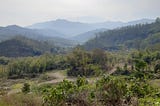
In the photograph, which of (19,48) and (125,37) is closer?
(19,48)

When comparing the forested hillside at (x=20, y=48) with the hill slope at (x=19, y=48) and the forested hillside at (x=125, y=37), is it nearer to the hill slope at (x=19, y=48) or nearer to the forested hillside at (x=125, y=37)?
the hill slope at (x=19, y=48)

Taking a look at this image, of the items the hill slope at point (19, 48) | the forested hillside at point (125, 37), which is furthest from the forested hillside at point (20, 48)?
the forested hillside at point (125, 37)

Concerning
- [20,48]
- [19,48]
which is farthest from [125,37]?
[19,48]

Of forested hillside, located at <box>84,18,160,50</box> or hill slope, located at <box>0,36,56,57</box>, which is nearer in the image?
hill slope, located at <box>0,36,56,57</box>

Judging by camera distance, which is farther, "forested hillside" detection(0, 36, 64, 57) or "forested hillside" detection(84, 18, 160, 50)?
"forested hillside" detection(84, 18, 160, 50)

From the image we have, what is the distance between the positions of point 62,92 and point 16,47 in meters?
98.9

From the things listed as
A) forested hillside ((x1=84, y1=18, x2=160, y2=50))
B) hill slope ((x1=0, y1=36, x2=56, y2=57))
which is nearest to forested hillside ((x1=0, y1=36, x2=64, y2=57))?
hill slope ((x1=0, y1=36, x2=56, y2=57))

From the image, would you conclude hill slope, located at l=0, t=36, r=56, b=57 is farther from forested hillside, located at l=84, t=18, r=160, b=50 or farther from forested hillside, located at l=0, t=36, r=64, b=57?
forested hillside, located at l=84, t=18, r=160, b=50

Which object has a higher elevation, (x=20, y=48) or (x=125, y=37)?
(x=125, y=37)

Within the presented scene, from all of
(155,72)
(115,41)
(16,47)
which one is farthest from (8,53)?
(155,72)

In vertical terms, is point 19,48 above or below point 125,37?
below

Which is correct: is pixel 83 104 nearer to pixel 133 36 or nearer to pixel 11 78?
pixel 11 78

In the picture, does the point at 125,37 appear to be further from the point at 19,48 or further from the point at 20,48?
the point at 19,48

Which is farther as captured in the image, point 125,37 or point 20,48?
point 125,37
